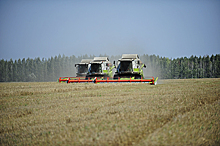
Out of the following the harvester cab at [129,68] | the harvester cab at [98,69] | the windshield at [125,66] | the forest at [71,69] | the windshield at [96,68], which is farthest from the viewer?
the forest at [71,69]

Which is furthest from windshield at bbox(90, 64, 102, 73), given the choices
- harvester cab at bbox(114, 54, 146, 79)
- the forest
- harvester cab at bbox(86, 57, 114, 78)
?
the forest

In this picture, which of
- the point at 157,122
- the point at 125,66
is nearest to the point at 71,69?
the point at 125,66

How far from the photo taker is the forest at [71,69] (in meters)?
73.4

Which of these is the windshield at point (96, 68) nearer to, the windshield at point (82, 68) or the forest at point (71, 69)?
the windshield at point (82, 68)

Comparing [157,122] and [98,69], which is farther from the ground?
[98,69]

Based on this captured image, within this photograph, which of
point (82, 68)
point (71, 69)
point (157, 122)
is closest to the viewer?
point (157, 122)

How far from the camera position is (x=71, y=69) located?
8406cm

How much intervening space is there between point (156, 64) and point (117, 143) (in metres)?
86.3

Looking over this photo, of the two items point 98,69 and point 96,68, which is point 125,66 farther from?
point 96,68

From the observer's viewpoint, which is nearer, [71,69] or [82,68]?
[82,68]

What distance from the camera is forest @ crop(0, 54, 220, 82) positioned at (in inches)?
2889

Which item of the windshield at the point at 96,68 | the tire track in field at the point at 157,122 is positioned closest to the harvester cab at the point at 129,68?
the windshield at the point at 96,68

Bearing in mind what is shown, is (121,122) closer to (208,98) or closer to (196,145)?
(196,145)

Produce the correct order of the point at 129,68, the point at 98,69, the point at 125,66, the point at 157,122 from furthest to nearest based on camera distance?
1. the point at 98,69
2. the point at 125,66
3. the point at 129,68
4. the point at 157,122
